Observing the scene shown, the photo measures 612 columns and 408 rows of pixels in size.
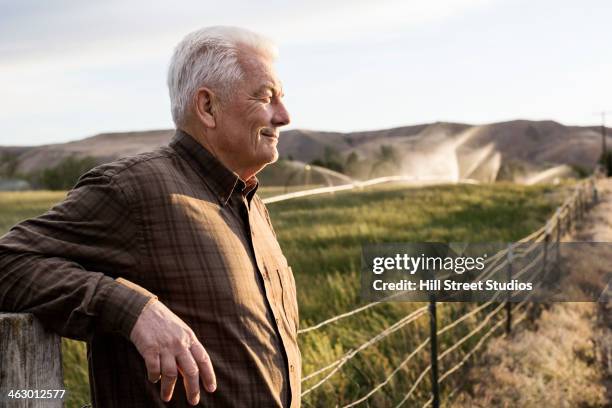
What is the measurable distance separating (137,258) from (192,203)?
191mm

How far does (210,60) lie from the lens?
199 cm

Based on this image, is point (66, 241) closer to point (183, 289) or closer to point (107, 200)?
point (107, 200)

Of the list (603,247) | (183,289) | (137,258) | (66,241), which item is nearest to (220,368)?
(183,289)

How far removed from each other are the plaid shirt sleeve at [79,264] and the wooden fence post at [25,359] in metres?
0.03

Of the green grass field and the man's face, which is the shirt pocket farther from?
the green grass field

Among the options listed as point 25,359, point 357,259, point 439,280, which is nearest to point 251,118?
point 25,359

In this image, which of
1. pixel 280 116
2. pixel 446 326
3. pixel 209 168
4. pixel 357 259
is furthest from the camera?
pixel 357 259

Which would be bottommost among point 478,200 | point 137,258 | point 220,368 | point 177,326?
point 478,200

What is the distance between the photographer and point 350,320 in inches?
217

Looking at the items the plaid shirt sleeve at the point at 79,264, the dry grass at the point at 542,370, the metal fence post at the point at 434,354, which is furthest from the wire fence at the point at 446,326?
the plaid shirt sleeve at the point at 79,264

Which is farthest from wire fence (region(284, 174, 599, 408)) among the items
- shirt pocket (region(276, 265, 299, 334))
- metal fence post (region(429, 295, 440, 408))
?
shirt pocket (region(276, 265, 299, 334))

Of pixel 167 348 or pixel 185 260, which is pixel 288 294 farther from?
pixel 167 348

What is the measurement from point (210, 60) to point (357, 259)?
6299mm

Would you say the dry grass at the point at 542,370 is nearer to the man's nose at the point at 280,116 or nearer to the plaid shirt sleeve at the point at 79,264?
the man's nose at the point at 280,116
